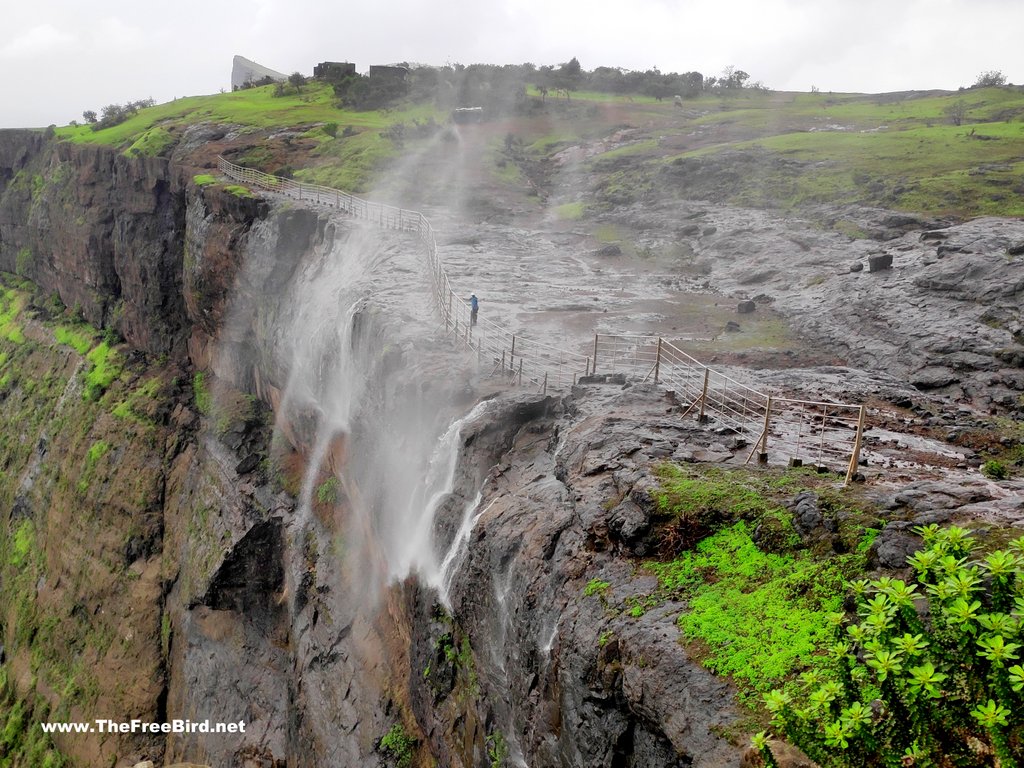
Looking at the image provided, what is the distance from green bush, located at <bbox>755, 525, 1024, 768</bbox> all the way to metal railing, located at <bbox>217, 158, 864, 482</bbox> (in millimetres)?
4033

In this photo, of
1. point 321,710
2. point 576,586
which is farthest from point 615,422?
point 321,710

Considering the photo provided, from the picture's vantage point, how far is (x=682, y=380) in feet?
53.1

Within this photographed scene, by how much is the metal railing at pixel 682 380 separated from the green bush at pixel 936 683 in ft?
13.2

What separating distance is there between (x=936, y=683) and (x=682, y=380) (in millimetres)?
10823

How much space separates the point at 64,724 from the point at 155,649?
435 cm

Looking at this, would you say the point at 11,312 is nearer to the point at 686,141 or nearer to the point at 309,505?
the point at 309,505

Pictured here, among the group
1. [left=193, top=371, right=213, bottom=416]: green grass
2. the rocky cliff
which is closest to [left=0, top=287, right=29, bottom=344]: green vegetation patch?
the rocky cliff

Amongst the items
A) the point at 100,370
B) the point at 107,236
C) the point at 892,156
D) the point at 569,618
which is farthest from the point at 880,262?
the point at 107,236

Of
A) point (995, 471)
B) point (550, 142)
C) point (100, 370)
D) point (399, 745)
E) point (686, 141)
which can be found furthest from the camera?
point (550, 142)

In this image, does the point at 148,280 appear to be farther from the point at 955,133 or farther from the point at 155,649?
the point at 955,133

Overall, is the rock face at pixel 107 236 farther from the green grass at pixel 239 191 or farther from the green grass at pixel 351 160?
the green grass at pixel 351 160

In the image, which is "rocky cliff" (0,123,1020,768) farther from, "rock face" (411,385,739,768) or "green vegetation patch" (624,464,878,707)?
"green vegetation patch" (624,464,878,707)

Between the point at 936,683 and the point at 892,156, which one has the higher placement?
the point at 892,156

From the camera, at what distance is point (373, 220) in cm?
2977
